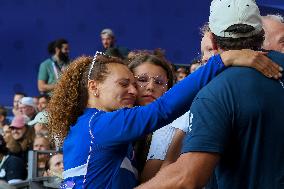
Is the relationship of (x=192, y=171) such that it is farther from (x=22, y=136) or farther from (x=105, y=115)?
(x=22, y=136)

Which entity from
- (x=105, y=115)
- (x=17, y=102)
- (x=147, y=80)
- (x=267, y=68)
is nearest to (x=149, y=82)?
(x=147, y=80)

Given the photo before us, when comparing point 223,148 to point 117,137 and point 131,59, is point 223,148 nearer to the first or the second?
point 117,137

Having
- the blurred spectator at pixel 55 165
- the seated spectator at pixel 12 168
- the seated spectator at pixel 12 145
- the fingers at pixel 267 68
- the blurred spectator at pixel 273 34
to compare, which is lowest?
the seated spectator at pixel 12 168

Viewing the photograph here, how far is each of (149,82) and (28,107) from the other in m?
6.02

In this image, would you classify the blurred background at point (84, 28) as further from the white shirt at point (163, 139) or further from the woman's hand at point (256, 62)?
the woman's hand at point (256, 62)

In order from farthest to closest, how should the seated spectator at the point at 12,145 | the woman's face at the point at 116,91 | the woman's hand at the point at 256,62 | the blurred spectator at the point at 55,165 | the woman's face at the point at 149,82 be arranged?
the seated spectator at the point at 12,145 < the blurred spectator at the point at 55,165 < the woman's face at the point at 149,82 < the woman's face at the point at 116,91 < the woman's hand at the point at 256,62

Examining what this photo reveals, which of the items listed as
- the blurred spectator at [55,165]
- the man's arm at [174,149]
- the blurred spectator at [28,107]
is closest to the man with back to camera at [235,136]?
the man's arm at [174,149]

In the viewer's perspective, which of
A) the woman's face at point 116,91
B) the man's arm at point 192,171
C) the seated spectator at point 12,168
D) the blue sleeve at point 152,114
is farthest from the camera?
the seated spectator at point 12,168

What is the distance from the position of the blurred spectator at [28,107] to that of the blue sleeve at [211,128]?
23.2ft

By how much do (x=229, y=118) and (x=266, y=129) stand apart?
0.44 feet

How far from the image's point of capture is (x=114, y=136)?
8.37 feet

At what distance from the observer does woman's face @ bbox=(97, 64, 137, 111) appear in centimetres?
279

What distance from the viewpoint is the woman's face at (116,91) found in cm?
279

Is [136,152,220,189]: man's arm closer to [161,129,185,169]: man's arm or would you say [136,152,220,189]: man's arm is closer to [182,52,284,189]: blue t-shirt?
[182,52,284,189]: blue t-shirt
